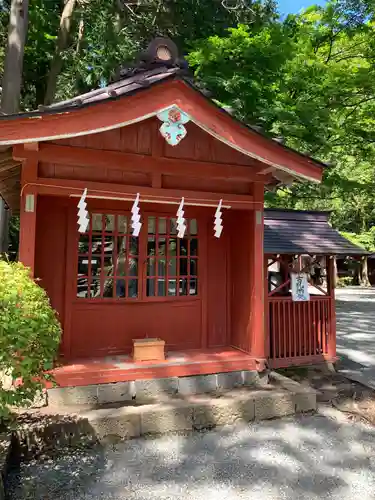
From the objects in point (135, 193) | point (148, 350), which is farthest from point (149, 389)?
point (135, 193)

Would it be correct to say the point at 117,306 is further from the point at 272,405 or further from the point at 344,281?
the point at 344,281

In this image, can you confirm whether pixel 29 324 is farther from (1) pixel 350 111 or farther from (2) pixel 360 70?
(1) pixel 350 111

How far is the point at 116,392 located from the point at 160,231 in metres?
2.57

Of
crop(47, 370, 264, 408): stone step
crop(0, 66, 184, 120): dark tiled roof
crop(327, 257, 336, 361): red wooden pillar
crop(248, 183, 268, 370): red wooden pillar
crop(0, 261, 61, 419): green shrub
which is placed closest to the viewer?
crop(0, 261, 61, 419): green shrub

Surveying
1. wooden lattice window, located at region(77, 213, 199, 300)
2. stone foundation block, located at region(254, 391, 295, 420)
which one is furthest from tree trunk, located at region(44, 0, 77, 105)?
stone foundation block, located at region(254, 391, 295, 420)

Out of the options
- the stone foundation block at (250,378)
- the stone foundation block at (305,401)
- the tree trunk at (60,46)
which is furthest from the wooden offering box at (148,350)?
the tree trunk at (60,46)

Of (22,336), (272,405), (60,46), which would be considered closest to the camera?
(22,336)

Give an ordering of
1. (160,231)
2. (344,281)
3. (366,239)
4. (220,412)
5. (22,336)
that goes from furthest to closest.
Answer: (344,281), (366,239), (160,231), (220,412), (22,336)

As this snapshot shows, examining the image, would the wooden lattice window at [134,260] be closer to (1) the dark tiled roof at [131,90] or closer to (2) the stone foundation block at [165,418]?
(1) the dark tiled roof at [131,90]

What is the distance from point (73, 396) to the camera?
15.3ft

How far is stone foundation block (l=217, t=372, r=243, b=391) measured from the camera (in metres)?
5.35

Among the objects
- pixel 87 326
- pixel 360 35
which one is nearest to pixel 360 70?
pixel 360 35

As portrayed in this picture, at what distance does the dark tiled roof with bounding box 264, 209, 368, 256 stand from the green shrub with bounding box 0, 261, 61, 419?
13.4ft

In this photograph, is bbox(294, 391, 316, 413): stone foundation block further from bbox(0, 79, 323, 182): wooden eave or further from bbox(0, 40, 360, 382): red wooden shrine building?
bbox(0, 79, 323, 182): wooden eave
